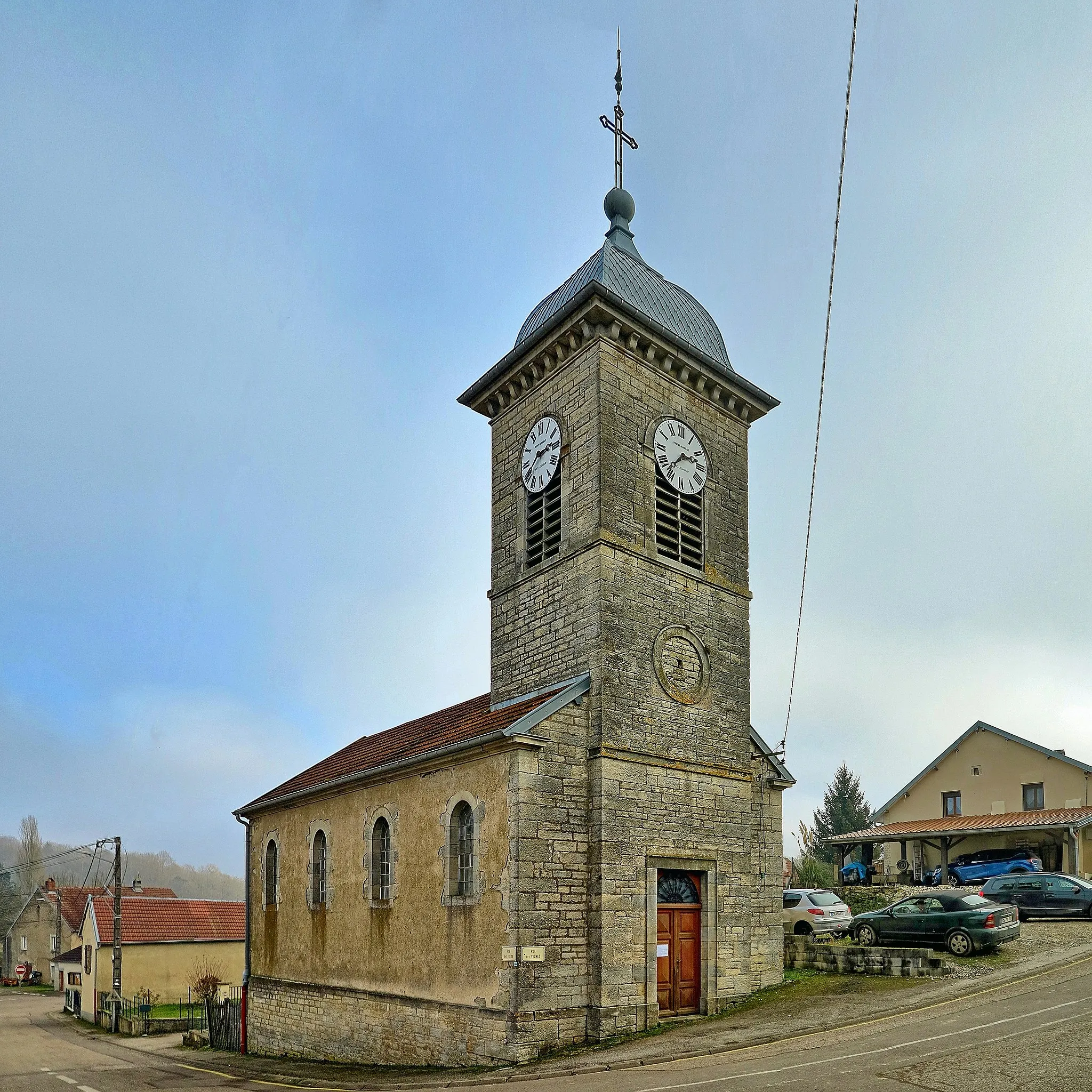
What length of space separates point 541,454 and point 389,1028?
10.8 metres

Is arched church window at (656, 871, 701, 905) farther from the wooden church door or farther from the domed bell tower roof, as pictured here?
the domed bell tower roof

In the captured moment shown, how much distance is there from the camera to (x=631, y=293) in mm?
18344

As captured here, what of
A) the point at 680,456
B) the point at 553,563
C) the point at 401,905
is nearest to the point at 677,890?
the point at 401,905

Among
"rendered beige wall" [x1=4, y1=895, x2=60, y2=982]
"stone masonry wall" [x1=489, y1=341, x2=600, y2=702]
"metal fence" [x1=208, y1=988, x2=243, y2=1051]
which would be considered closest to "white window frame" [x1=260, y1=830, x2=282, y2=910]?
"metal fence" [x1=208, y1=988, x2=243, y2=1051]

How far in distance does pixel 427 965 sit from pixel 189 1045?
16.9m

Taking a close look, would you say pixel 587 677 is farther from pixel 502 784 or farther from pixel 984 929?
pixel 984 929

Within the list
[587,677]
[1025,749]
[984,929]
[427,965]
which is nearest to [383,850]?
[427,965]

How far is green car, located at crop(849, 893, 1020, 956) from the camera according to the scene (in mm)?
17625

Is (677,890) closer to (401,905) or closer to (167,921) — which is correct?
(401,905)

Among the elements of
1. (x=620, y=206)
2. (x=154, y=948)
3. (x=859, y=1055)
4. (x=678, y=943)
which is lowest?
(x=154, y=948)

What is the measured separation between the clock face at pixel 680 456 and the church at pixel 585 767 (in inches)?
2.1

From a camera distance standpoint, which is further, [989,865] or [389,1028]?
[989,865]

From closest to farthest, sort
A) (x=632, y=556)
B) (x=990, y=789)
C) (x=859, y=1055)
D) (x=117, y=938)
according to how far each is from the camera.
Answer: (x=859, y=1055), (x=632, y=556), (x=990, y=789), (x=117, y=938)

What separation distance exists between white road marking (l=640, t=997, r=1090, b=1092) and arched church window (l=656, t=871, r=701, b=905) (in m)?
4.44
